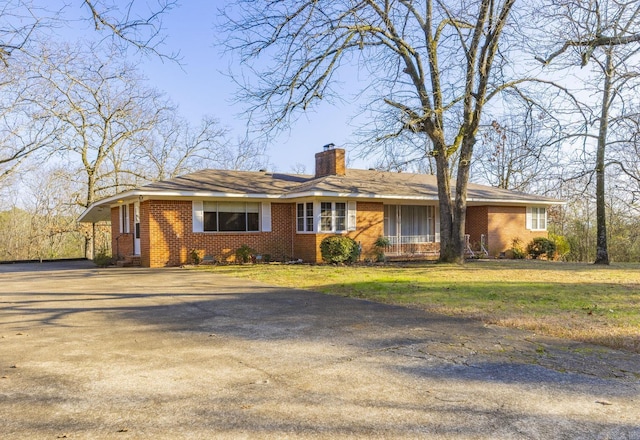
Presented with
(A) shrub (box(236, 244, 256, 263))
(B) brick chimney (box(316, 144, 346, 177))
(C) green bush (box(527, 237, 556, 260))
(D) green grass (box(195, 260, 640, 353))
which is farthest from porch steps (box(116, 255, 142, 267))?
(C) green bush (box(527, 237, 556, 260))

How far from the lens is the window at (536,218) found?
23.8 meters

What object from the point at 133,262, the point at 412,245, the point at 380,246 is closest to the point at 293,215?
the point at 380,246

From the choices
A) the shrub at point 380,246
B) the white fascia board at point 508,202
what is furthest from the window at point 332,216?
the white fascia board at point 508,202

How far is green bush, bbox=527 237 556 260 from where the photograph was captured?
22.5 metres

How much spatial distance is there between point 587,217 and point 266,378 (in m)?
30.6

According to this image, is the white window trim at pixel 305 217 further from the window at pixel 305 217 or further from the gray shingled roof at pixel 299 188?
the gray shingled roof at pixel 299 188

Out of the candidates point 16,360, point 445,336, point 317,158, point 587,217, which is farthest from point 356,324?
point 587,217

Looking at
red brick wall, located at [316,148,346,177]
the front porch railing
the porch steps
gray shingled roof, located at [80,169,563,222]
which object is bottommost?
the porch steps

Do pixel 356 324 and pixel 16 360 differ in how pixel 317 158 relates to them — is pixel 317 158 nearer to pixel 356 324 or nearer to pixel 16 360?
pixel 356 324

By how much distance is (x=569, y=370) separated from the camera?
4418 mm

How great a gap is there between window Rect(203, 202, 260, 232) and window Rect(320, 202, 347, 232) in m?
2.66

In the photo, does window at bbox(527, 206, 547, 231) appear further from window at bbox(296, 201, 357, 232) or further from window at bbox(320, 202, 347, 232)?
window at bbox(320, 202, 347, 232)

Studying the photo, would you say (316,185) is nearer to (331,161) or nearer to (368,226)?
(368,226)

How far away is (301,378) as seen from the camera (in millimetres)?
4184
